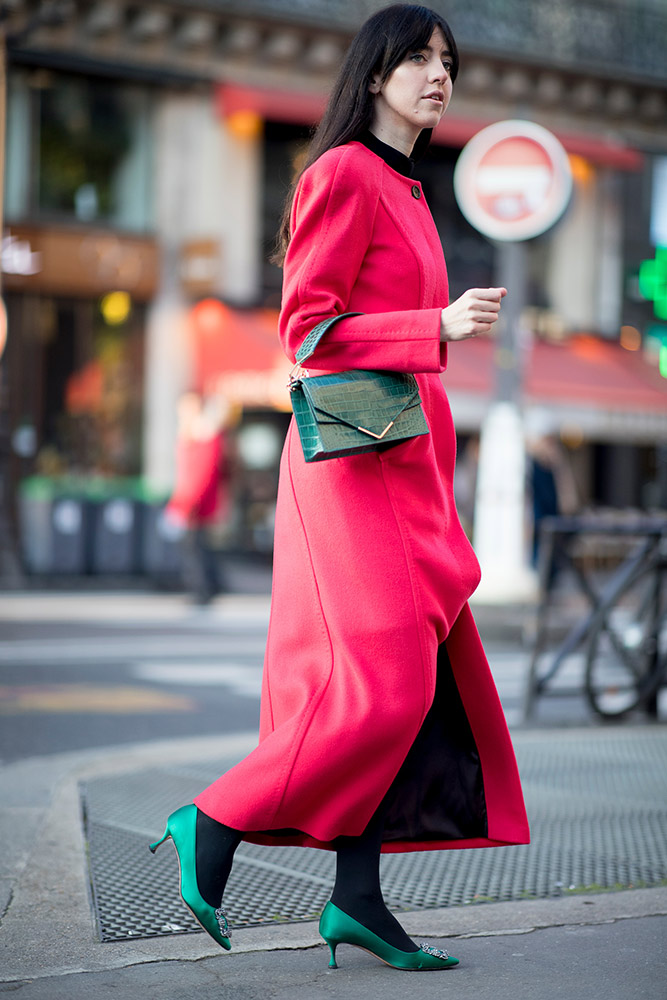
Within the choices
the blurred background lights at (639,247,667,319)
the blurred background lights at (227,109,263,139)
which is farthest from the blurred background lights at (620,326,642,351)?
the blurred background lights at (639,247,667,319)

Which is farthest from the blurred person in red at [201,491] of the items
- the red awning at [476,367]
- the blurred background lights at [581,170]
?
the blurred background lights at [581,170]

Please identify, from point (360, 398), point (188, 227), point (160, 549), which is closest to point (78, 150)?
point (188, 227)

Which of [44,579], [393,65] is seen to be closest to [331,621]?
[393,65]

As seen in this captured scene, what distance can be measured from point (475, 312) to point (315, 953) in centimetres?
137

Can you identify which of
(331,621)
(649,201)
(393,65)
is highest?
(649,201)

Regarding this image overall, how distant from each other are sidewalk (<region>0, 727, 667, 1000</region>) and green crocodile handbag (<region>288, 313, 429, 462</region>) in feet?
3.40

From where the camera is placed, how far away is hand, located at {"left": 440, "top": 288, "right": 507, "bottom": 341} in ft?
8.39

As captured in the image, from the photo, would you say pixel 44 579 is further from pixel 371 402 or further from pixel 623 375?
pixel 371 402

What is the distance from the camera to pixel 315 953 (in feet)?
9.51

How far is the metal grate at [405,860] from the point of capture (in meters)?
3.26

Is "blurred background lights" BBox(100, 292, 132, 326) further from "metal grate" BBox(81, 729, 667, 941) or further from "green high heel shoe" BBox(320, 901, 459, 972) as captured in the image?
"green high heel shoe" BBox(320, 901, 459, 972)

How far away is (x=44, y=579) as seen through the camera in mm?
15125

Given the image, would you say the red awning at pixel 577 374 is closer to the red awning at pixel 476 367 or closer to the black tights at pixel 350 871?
the red awning at pixel 476 367

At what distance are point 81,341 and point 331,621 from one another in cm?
1588
